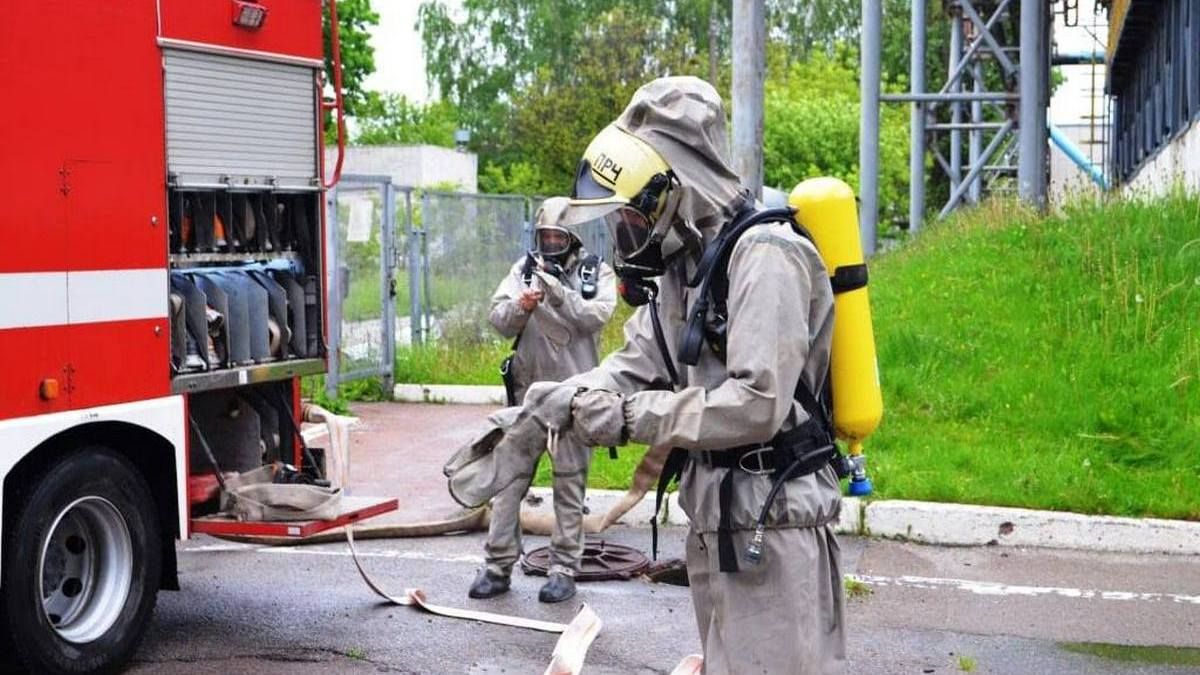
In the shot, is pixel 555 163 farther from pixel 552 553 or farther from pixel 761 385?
pixel 761 385

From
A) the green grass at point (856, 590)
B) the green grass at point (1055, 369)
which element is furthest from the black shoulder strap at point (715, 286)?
the green grass at point (1055, 369)

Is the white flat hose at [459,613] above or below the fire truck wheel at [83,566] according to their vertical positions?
below

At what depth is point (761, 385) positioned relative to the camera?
3.56m

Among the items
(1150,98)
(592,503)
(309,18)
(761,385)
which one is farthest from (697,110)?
(1150,98)

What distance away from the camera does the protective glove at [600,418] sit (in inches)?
146

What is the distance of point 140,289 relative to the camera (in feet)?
20.6

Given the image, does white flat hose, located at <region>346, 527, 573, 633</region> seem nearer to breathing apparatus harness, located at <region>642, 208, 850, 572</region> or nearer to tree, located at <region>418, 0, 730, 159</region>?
breathing apparatus harness, located at <region>642, 208, 850, 572</region>

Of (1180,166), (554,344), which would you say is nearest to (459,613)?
(554,344)

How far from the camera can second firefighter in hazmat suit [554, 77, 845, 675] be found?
3.60 metres

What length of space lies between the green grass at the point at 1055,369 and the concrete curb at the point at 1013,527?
0.70 feet

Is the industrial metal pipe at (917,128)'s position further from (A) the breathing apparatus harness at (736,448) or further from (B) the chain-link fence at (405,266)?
(A) the breathing apparatus harness at (736,448)

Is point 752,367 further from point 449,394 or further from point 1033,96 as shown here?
point 1033,96

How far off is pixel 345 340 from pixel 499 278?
3.91 meters

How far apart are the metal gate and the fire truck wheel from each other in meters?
8.21
